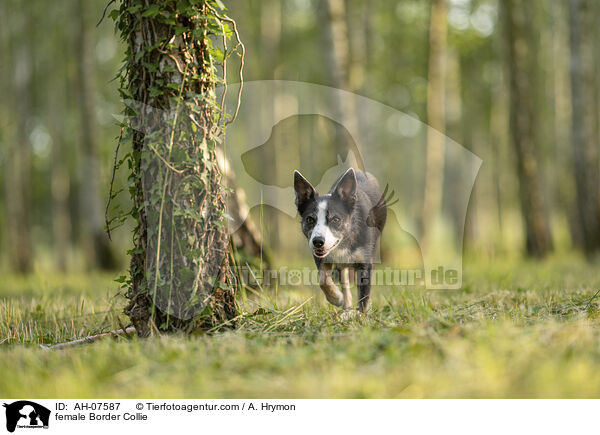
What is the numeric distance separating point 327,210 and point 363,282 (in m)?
0.93

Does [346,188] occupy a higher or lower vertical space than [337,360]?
higher

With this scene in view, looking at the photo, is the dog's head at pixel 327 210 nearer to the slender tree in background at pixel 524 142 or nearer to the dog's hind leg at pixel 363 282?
the dog's hind leg at pixel 363 282

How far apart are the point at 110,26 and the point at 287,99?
8.88m

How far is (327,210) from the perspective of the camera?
5176mm

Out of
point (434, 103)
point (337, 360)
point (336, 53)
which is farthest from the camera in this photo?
point (434, 103)

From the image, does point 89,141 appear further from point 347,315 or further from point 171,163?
point 347,315

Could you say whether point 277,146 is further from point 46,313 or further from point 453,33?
point 46,313

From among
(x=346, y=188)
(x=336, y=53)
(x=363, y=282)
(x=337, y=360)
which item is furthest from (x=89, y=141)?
(x=337, y=360)

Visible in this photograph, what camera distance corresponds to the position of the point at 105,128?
21.8m

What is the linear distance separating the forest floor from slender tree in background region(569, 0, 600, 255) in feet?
21.7

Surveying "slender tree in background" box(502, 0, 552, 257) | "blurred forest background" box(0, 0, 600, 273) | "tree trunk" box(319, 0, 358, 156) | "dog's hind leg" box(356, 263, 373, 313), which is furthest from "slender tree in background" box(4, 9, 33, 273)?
"slender tree in background" box(502, 0, 552, 257)

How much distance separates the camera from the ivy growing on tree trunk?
3.91m

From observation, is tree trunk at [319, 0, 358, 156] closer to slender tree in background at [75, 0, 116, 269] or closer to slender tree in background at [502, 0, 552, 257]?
slender tree in background at [502, 0, 552, 257]

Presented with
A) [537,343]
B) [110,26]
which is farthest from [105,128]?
[537,343]
